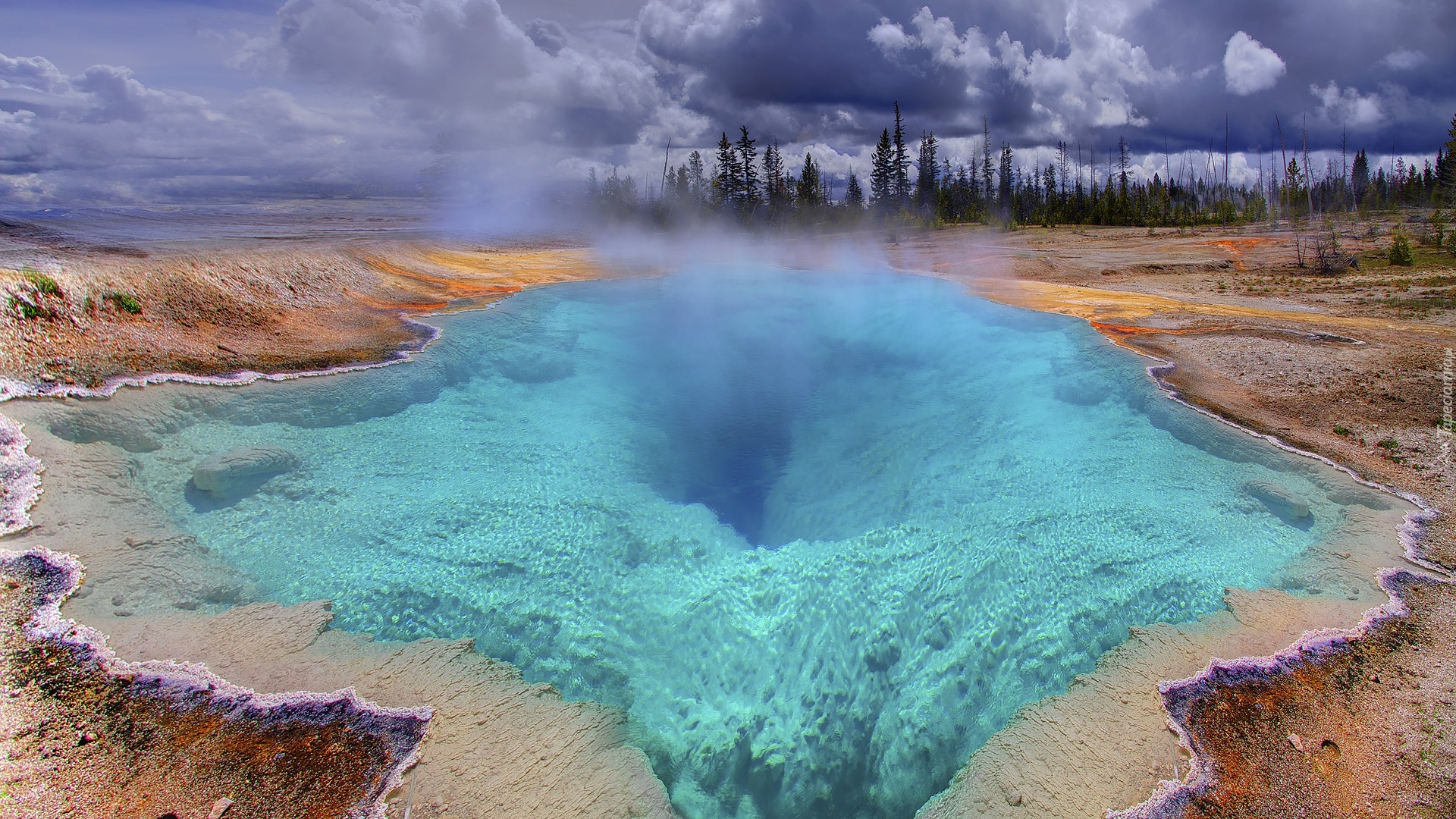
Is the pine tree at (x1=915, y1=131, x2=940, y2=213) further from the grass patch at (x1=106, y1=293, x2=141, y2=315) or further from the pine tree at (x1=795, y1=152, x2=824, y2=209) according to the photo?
the grass patch at (x1=106, y1=293, x2=141, y2=315)

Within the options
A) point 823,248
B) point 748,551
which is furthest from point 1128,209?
point 748,551

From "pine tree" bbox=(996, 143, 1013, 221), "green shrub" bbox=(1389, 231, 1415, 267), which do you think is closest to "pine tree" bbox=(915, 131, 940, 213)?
"pine tree" bbox=(996, 143, 1013, 221)

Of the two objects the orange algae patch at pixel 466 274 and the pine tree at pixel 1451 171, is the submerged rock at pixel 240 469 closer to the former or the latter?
the orange algae patch at pixel 466 274

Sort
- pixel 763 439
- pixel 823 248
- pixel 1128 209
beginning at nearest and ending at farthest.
Answer: pixel 763 439 → pixel 823 248 → pixel 1128 209

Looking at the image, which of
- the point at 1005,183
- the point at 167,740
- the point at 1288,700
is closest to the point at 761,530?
the point at 1288,700

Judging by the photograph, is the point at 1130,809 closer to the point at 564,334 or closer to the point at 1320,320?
the point at 564,334
